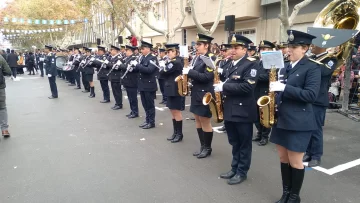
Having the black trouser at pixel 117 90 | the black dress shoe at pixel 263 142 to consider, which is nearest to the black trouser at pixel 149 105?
the black trouser at pixel 117 90

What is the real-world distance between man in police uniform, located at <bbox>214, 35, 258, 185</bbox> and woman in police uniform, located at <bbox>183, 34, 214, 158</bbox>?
0.69m

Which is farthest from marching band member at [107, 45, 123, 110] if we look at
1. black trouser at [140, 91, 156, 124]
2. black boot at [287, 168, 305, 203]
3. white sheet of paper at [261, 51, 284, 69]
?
black boot at [287, 168, 305, 203]

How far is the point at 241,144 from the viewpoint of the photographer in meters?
4.00

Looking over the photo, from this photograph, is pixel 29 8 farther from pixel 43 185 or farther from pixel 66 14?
pixel 43 185

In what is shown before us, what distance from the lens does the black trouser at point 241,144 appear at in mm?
3932

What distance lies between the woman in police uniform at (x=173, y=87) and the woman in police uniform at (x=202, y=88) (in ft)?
2.72

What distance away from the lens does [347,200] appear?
3.54 meters

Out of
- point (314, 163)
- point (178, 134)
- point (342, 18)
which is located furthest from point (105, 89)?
point (314, 163)

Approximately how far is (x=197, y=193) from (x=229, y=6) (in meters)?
17.5

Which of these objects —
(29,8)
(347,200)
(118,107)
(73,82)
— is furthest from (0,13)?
(347,200)

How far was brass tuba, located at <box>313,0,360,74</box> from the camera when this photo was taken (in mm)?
5578

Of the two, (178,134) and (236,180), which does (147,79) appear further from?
(236,180)

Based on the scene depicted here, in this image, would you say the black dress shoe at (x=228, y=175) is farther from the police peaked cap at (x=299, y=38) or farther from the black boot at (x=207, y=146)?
the police peaked cap at (x=299, y=38)

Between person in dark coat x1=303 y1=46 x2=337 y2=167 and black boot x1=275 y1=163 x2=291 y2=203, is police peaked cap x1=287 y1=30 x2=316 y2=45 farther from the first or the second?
person in dark coat x1=303 y1=46 x2=337 y2=167
